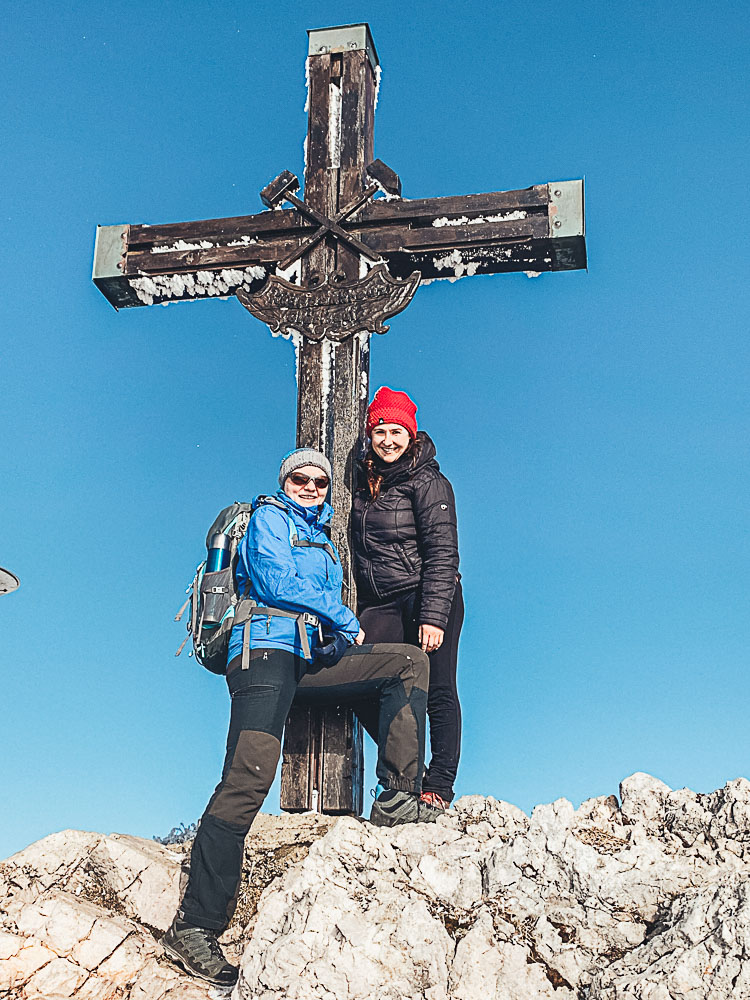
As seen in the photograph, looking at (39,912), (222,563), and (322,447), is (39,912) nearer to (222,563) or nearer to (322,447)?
(222,563)

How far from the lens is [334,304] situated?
7.21 m

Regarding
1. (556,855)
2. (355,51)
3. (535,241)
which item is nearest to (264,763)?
(556,855)

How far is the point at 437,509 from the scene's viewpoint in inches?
246

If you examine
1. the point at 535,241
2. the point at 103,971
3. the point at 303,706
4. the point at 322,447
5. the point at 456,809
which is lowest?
the point at 103,971

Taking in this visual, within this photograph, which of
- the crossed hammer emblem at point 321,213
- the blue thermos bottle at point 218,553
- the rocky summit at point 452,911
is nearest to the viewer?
the rocky summit at point 452,911

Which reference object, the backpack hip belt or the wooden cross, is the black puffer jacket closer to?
the wooden cross

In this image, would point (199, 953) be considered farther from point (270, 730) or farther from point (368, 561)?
point (368, 561)

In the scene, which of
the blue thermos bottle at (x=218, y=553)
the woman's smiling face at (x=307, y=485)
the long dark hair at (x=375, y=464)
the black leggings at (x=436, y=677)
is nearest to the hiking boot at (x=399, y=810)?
the black leggings at (x=436, y=677)

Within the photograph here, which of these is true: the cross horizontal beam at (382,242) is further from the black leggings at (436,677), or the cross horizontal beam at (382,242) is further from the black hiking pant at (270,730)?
the black hiking pant at (270,730)

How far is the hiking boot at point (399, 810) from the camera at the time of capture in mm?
5445

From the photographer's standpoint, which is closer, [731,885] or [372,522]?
[731,885]

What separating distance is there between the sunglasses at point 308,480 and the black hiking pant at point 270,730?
89cm

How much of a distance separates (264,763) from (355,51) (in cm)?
511

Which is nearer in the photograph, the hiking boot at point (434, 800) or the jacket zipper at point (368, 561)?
the hiking boot at point (434, 800)
